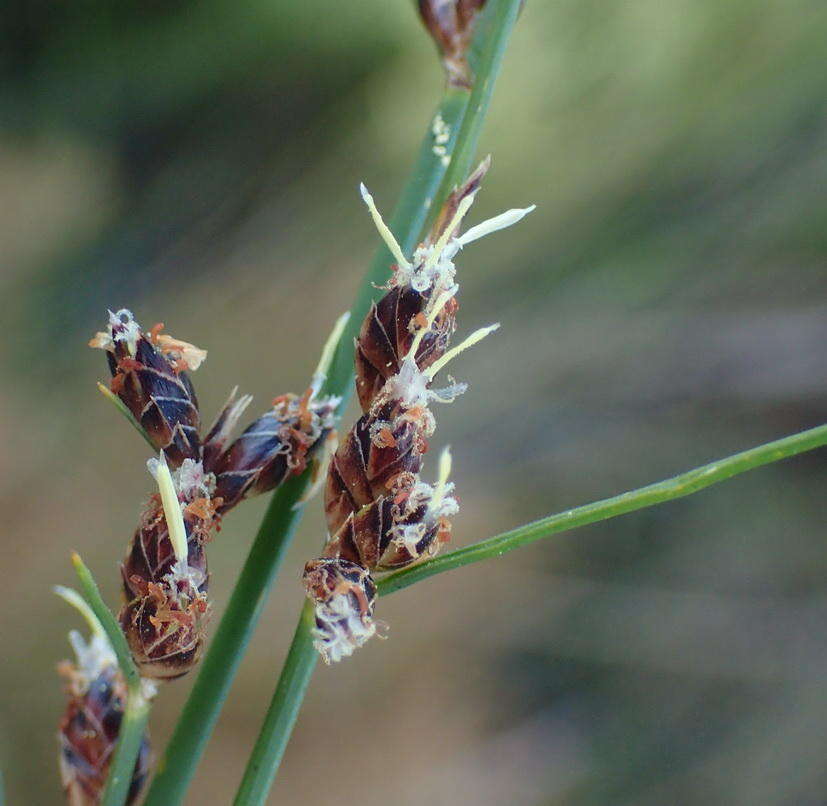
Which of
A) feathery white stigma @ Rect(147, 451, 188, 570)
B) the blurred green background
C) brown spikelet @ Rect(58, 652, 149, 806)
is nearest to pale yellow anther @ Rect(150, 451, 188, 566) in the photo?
feathery white stigma @ Rect(147, 451, 188, 570)

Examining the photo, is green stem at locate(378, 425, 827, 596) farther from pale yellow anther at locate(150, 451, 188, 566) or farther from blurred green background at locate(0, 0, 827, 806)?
blurred green background at locate(0, 0, 827, 806)

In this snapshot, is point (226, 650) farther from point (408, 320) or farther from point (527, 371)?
point (527, 371)

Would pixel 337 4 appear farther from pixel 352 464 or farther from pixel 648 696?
pixel 352 464

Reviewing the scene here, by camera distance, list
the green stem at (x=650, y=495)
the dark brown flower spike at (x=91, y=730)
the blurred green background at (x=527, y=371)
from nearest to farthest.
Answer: the green stem at (x=650, y=495)
the dark brown flower spike at (x=91, y=730)
the blurred green background at (x=527, y=371)

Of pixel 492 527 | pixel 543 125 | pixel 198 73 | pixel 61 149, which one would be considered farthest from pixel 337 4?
pixel 492 527

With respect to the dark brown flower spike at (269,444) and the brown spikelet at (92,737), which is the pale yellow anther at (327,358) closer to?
the dark brown flower spike at (269,444)

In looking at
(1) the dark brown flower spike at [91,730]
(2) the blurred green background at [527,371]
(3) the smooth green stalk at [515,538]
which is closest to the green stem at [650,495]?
(3) the smooth green stalk at [515,538]

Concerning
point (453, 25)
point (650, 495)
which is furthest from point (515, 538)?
point (453, 25)
